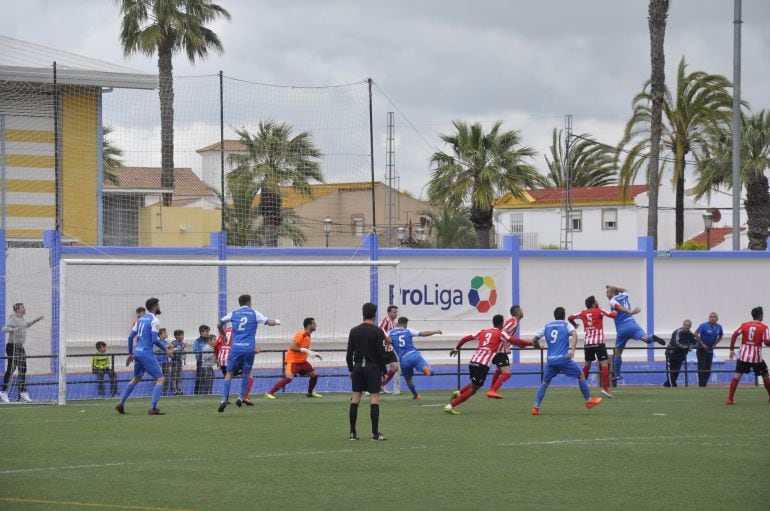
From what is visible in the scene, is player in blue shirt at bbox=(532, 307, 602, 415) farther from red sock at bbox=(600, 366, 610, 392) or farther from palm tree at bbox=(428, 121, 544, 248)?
palm tree at bbox=(428, 121, 544, 248)

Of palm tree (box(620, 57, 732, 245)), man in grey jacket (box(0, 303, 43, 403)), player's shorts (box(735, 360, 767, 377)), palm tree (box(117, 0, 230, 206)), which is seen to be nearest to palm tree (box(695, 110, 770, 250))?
palm tree (box(620, 57, 732, 245))

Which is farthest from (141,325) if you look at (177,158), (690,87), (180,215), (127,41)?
(690,87)

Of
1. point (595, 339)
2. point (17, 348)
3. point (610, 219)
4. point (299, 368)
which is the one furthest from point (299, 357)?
point (610, 219)

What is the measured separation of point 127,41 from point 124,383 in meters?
17.9

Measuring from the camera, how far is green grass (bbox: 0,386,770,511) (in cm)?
1050

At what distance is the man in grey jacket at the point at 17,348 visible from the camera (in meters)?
22.9

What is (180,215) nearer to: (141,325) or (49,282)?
Answer: (49,282)

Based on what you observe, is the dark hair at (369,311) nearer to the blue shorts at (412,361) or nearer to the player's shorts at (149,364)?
the player's shorts at (149,364)

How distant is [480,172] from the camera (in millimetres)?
45312

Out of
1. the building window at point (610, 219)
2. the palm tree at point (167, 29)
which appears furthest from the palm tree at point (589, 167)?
the palm tree at point (167, 29)

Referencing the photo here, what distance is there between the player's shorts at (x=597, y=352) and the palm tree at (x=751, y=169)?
2664cm

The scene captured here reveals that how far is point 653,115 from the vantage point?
38.3 m

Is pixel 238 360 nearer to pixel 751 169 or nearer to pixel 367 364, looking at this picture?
pixel 367 364

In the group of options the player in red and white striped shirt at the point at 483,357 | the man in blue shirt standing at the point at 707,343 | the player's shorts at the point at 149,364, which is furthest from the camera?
the man in blue shirt standing at the point at 707,343
